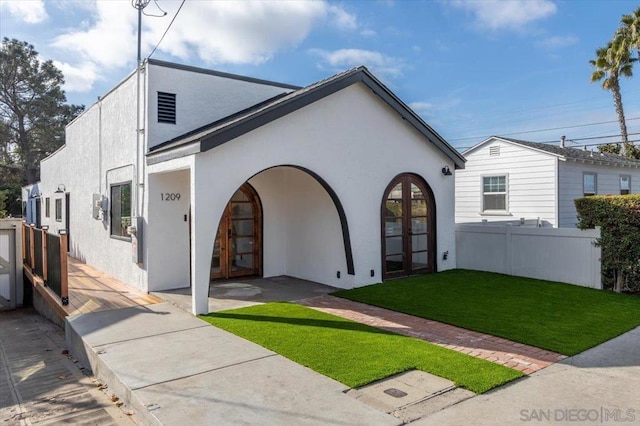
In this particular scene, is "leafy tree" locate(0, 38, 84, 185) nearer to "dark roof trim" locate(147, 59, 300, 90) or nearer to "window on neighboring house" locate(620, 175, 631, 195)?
"dark roof trim" locate(147, 59, 300, 90)

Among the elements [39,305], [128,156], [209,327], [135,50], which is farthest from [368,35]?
[39,305]

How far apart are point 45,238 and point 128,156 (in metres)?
2.37

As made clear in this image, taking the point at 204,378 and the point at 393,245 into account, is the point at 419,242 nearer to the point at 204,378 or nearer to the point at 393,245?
the point at 393,245

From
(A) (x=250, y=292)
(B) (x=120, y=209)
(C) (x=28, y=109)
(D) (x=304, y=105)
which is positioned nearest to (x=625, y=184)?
(D) (x=304, y=105)

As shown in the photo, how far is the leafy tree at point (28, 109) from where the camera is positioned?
3084 centimetres

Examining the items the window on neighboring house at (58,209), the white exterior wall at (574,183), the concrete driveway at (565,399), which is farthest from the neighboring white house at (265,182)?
the window on neighboring house at (58,209)

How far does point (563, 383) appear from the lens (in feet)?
14.1

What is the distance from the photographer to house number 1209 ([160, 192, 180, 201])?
877cm

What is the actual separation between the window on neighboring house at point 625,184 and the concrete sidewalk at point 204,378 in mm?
17193

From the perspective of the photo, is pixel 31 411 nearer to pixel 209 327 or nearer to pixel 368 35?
pixel 209 327

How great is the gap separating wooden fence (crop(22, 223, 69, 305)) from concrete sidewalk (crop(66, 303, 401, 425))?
1.53 metres

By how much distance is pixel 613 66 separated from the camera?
23.0 m

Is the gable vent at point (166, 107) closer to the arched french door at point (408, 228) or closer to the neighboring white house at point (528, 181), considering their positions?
the arched french door at point (408, 228)

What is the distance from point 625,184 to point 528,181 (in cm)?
571
